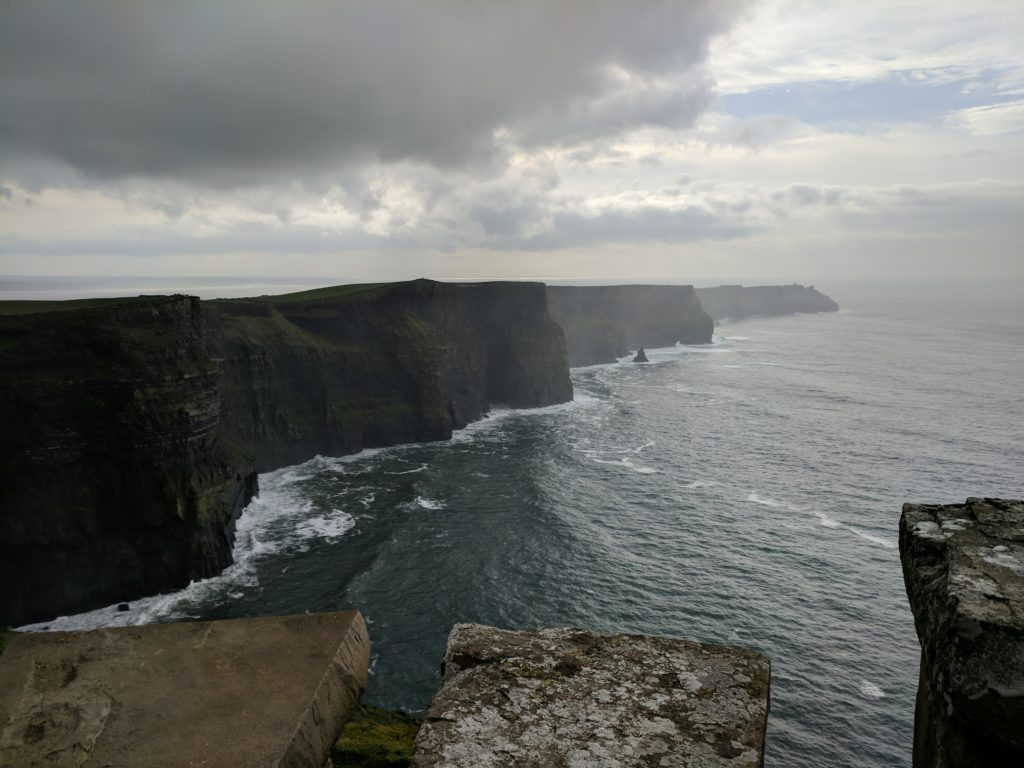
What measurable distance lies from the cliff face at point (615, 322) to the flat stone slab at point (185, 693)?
140m

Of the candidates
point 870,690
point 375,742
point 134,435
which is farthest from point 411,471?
point 870,690

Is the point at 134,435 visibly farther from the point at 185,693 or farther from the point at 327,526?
the point at 185,693

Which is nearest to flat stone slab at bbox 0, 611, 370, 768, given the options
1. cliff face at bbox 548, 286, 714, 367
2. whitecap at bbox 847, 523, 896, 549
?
whitecap at bbox 847, 523, 896, 549

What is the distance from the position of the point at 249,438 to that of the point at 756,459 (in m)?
58.3

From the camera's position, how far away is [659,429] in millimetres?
84000

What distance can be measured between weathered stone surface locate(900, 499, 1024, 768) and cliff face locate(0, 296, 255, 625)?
1870 inches

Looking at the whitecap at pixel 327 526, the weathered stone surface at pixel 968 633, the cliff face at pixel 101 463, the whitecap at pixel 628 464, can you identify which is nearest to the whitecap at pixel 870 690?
the whitecap at pixel 628 464

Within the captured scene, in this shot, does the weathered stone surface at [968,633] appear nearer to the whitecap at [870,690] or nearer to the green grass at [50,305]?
the whitecap at [870,690]

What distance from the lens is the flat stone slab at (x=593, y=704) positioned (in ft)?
11.3

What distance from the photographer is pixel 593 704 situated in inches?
154

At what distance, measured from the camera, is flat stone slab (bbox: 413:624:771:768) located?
3.45 meters

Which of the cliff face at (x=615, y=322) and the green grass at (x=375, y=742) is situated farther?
the cliff face at (x=615, y=322)

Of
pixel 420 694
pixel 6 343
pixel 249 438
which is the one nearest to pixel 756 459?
pixel 420 694

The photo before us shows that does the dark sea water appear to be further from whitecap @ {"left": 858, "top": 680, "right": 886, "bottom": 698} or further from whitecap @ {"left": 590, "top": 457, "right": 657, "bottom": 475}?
whitecap @ {"left": 590, "top": 457, "right": 657, "bottom": 475}
